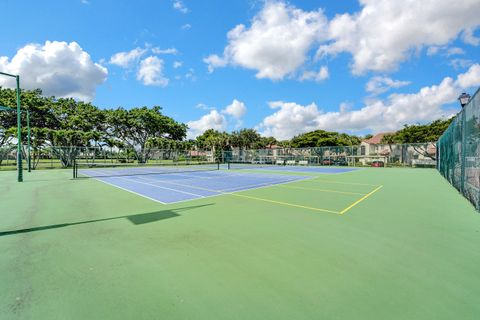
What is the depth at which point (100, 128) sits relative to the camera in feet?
152

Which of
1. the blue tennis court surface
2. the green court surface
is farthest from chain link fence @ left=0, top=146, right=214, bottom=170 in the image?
the green court surface

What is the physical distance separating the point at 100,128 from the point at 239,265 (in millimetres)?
51750

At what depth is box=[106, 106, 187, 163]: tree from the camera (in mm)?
46619

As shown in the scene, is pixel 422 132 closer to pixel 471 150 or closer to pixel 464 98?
pixel 464 98

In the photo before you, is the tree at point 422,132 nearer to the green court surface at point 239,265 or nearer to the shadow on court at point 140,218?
the green court surface at point 239,265

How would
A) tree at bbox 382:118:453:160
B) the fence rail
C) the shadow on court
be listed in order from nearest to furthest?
the shadow on court < the fence rail < tree at bbox 382:118:453:160

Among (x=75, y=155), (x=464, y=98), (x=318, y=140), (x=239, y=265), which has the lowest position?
(x=239, y=265)

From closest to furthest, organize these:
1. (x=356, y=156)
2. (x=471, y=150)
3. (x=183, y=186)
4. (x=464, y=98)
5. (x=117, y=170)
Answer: (x=471, y=150) → (x=464, y=98) → (x=183, y=186) → (x=117, y=170) → (x=356, y=156)

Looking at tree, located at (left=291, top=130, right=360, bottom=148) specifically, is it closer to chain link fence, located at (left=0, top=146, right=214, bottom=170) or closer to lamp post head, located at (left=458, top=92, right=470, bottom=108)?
chain link fence, located at (left=0, top=146, right=214, bottom=170)

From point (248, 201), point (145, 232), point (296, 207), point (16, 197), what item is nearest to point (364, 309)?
point (145, 232)

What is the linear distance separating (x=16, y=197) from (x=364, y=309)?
37.3ft

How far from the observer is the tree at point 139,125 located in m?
46.6

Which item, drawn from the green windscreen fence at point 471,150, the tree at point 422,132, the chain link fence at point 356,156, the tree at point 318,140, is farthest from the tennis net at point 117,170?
the tree at point 422,132

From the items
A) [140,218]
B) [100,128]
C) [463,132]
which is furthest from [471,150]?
[100,128]
